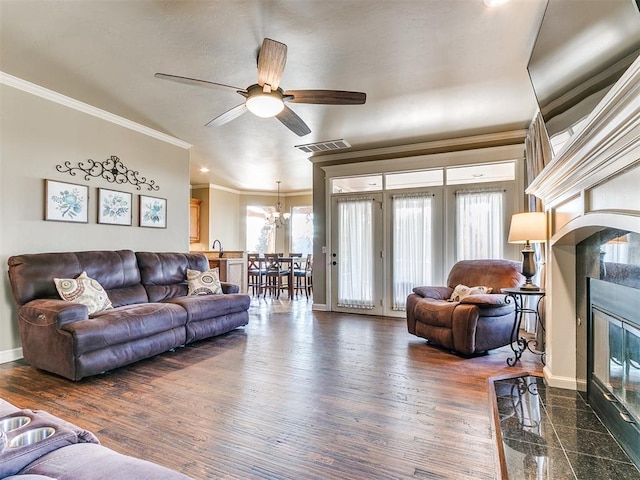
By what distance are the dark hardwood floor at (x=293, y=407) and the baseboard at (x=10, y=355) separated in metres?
0.18

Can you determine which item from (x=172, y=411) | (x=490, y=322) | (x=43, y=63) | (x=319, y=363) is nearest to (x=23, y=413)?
(x=172, y=411)

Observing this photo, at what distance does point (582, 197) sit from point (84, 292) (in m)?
4.21

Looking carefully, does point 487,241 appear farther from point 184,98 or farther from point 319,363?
point 184,98

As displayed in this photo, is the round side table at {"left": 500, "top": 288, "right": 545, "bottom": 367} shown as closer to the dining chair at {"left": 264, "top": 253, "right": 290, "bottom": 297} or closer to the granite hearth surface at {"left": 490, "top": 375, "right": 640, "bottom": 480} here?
the granite hearth surface at {"left": 490, "top": 375, "right": 640, "bottom": 480}

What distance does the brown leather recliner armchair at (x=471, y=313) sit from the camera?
337 cm

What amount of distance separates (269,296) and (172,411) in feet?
18.0

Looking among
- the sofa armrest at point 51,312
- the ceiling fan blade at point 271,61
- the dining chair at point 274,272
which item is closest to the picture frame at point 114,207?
the sofa armrest at point 51,312

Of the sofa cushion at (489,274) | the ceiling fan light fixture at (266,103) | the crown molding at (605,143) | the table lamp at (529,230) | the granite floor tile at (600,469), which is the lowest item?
the granite floor tile at (600,469)

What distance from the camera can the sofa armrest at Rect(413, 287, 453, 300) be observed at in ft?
13.4

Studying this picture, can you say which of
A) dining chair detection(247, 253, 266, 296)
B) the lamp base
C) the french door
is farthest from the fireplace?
dining chair detection(247, 253, 266, 296)

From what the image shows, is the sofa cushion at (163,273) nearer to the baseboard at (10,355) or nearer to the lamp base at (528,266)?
the baseboard at (10,355)

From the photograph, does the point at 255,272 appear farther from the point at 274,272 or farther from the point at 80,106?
the point at 80,106

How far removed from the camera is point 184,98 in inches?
149

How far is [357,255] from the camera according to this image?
5688 mm
